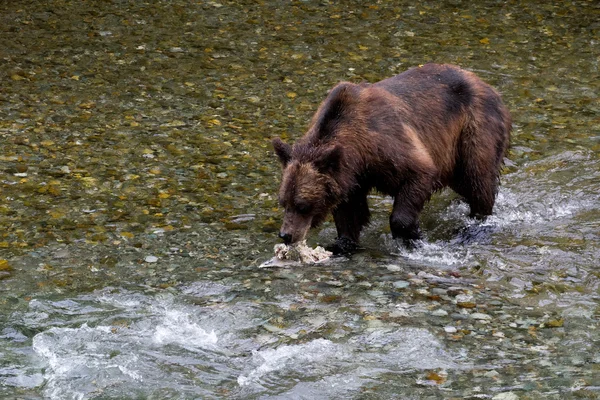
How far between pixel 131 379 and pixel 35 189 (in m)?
3.83

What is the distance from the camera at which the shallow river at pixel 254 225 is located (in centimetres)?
630

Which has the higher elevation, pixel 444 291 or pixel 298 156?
pixel 298 156

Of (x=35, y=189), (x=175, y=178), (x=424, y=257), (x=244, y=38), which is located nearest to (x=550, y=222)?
(x=424, y=257)

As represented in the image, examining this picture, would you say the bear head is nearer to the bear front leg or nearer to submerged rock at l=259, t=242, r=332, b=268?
submerged rock at l=259, t=242, r=332, b=268

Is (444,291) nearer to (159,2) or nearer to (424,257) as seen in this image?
(424,257)

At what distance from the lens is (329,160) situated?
24.7 ft

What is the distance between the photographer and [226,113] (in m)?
11.6

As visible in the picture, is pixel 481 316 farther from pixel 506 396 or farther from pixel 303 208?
pixel 303 208

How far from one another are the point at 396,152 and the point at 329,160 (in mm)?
684

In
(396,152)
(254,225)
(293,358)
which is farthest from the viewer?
(254,225)

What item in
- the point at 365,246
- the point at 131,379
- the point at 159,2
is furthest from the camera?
the point at 159,2

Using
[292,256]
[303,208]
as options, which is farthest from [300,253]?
[303,208]

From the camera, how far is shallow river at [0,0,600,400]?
630 cm

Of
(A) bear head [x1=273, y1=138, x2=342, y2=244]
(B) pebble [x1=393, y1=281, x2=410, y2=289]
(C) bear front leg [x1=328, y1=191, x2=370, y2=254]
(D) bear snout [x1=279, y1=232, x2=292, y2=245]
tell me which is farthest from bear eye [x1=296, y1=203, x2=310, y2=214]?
(B) pebble [x1=393, y1=281, x2=410, y2=289]
